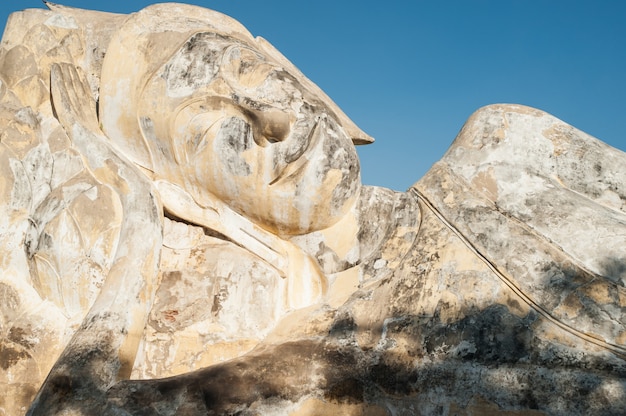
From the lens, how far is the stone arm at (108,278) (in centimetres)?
272

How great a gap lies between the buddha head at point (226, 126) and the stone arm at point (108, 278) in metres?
0.14

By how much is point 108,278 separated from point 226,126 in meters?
0.81

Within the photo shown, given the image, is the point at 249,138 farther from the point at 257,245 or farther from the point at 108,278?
the point at 108,278

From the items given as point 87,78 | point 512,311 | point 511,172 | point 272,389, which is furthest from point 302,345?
point 87,78

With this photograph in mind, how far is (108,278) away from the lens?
3.06 metres

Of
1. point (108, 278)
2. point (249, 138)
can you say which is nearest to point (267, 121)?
point (249, 138)

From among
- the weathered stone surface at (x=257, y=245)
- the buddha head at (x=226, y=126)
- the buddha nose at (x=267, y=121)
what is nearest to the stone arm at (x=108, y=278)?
the weathered stone surface at (x=257, y=245)

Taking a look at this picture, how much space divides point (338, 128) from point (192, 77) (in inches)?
27.1

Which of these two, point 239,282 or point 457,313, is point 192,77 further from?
point 457,313

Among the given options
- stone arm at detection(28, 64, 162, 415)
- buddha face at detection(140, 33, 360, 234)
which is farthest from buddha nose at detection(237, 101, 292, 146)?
stone arm at detection(28, 64, 162, 415)

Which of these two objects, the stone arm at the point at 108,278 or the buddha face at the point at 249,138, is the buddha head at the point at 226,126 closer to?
the buddha face at the point at 249,138

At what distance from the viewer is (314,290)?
340cm

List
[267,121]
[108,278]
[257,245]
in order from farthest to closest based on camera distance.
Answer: [257,245]
[267,121]
[108,278]

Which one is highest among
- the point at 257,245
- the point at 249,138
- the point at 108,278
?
the point at 249,138
